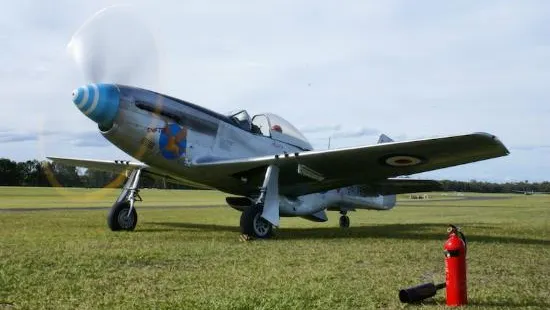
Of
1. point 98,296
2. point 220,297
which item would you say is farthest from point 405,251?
point 98,296

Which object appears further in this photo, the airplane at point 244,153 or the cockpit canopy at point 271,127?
the cockpit canopy at point 271,127

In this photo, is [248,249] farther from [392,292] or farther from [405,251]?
[392,292]

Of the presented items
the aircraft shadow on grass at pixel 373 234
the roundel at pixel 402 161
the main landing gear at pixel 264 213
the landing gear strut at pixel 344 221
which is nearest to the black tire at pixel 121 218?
the aircraft shadow on grass at pixel 373 234

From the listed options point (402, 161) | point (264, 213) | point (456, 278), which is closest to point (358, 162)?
point (402, 161)

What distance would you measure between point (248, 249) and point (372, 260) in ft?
6.40

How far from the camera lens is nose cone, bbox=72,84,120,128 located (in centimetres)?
932

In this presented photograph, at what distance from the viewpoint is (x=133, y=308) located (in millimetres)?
3859

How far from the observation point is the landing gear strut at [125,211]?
11.4m

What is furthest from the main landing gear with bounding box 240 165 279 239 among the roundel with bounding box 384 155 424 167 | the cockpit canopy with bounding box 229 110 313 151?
the roundel with bounding box 384 155 424 167

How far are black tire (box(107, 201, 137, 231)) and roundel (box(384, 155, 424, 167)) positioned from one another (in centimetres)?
569

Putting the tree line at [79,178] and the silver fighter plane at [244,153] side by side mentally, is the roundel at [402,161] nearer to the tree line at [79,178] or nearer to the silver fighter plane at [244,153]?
the silver fighter plane at [244,153]

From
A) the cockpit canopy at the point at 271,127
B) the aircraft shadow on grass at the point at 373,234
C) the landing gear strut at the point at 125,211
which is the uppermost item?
the cockpit canopy at the point at 271,127

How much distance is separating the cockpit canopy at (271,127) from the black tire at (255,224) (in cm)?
241

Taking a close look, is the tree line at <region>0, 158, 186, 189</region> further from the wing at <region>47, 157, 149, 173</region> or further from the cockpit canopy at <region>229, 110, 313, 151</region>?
the cockpit canopy at <region>229, 110, 313, 151</region>
